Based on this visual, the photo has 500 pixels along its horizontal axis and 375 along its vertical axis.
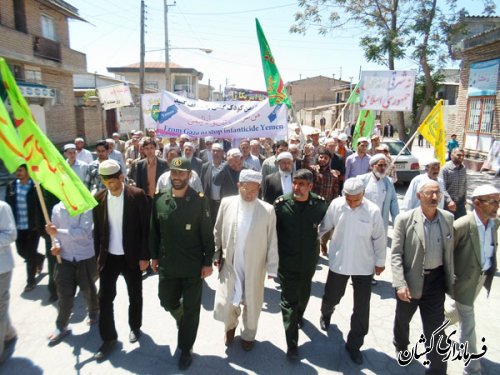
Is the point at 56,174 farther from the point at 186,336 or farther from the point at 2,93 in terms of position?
the point at 186,336

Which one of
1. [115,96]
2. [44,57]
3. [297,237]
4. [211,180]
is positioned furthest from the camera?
[44,57]

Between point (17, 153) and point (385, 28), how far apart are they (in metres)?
12.8

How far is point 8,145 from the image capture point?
290 centimetres

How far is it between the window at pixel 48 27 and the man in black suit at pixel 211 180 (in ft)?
56.1

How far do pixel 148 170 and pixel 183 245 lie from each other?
9.46 ft

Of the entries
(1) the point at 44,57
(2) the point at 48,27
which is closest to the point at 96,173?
(1) the point at 44,57

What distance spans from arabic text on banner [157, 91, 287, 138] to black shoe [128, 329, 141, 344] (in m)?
4.77

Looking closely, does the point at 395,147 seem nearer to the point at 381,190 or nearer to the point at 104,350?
the point at 381,190

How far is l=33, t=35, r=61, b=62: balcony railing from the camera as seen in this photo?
54.4ft

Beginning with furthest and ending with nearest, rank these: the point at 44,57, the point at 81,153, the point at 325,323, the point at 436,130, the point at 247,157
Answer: the point at 44,57 < the point at 81,153 < the point at 247,157 < the point at 436,130 < the point at 325,323

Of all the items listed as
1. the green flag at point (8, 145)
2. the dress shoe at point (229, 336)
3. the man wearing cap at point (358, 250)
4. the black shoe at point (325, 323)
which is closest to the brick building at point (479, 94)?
the man wearing cap at point (358, 250)

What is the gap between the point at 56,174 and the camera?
3191mm

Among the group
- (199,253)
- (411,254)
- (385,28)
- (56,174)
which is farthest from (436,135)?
(385,28)

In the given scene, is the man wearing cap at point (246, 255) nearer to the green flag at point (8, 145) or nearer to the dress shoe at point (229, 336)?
the dress shoe at point (229, 336)
